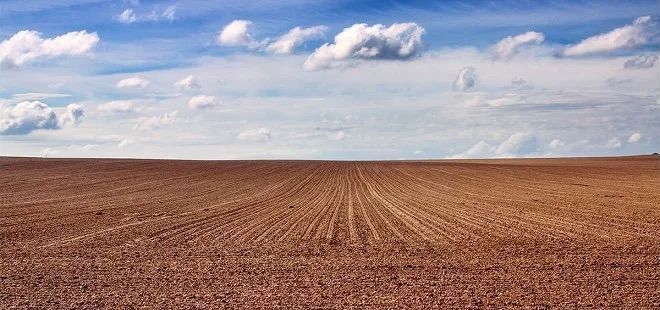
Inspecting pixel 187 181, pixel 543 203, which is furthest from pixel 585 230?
pixel 187 181

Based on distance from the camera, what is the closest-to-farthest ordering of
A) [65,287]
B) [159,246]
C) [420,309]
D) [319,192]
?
[420,309] < [65,287] < [159,246] < [319,192]

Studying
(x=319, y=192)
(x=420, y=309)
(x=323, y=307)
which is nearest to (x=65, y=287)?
(x=323, y=307)

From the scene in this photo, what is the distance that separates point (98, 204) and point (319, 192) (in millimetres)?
10735

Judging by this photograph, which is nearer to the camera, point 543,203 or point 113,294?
point 113,294

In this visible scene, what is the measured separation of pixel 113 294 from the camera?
12281 mm

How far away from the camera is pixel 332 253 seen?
16.2m

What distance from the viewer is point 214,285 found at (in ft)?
42.3

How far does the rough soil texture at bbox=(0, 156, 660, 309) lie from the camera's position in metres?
12.0

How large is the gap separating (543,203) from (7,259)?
19.5m

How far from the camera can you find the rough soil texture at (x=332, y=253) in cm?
1198

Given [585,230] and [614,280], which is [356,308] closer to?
[614,280]

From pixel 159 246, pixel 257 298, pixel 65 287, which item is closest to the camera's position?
pixel 257 298

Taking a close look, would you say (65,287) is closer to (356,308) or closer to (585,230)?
(356,308)

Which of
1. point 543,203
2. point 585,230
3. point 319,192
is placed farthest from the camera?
point 319,192
